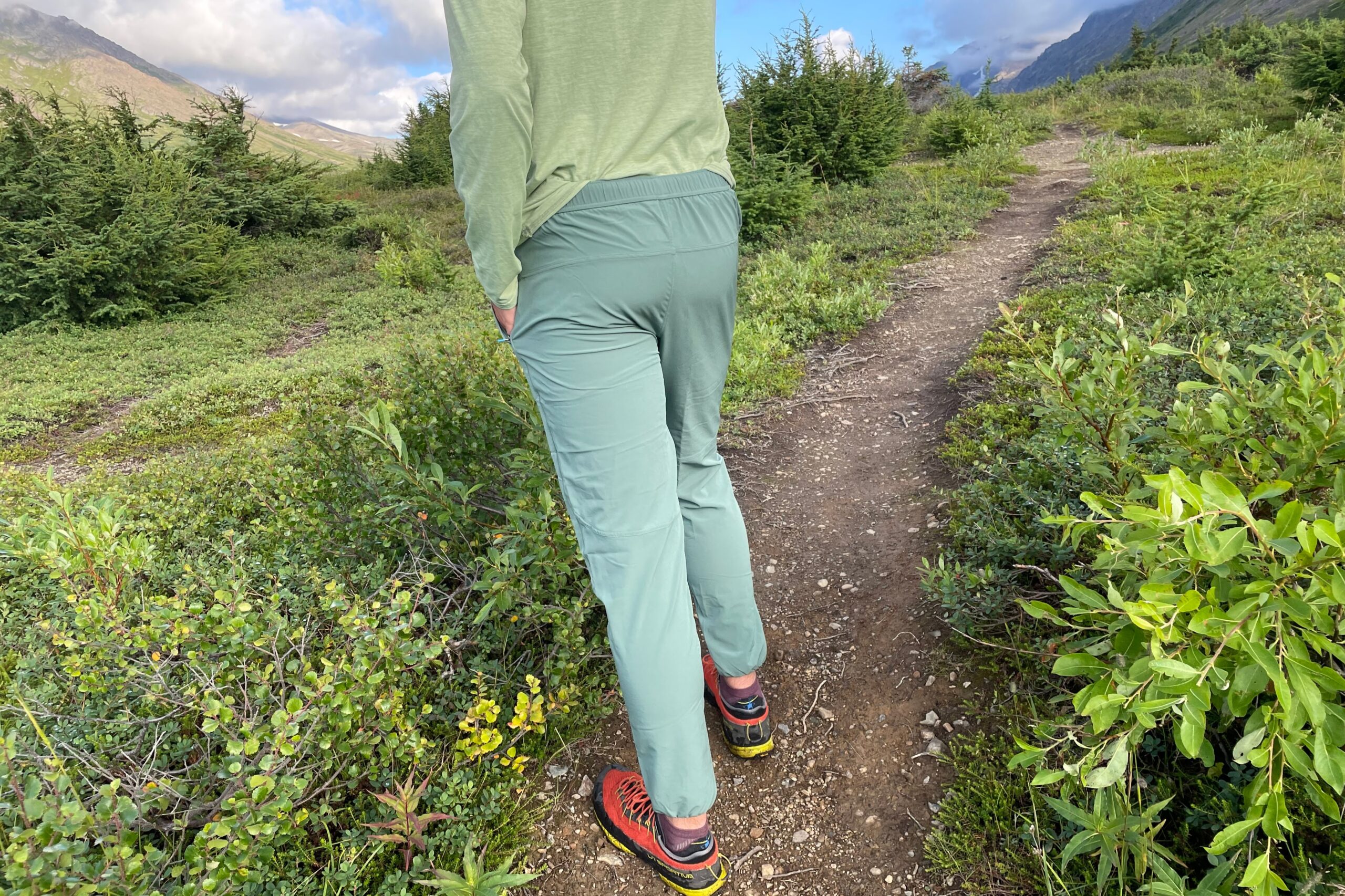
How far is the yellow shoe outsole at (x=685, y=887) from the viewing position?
72.5 inches

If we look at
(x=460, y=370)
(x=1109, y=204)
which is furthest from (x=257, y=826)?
(x=1109, y=204)

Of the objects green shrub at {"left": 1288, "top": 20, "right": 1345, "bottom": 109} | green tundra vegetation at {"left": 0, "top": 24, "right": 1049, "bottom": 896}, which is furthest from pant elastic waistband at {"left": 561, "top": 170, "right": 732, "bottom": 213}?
green shrub at {"left": 1288, "top": 20, "right": 1345, "bottom": 109}

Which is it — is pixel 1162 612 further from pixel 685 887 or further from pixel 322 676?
pixel 322 676

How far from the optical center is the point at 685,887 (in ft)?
6.02

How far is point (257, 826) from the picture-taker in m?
1.53

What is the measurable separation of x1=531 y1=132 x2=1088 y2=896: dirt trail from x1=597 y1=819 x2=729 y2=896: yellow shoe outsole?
3 centimetres

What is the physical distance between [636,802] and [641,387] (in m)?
1.21

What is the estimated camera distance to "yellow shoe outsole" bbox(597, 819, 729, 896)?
6.04 feet

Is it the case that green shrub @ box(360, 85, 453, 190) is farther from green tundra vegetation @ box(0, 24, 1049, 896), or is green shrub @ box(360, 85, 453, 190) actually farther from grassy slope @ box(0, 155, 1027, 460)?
green tundra vegetation @ box(0, 24, 1049, 896)

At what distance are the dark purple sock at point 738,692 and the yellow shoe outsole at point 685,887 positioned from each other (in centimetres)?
45

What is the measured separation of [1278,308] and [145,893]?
5110 millimetres

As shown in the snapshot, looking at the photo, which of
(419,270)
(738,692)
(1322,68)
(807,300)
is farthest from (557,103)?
(1322,68)

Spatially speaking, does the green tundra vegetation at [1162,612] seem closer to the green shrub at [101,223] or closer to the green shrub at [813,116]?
the green shrub at [813,116]

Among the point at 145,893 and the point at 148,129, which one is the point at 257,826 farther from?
the point at 148,129
